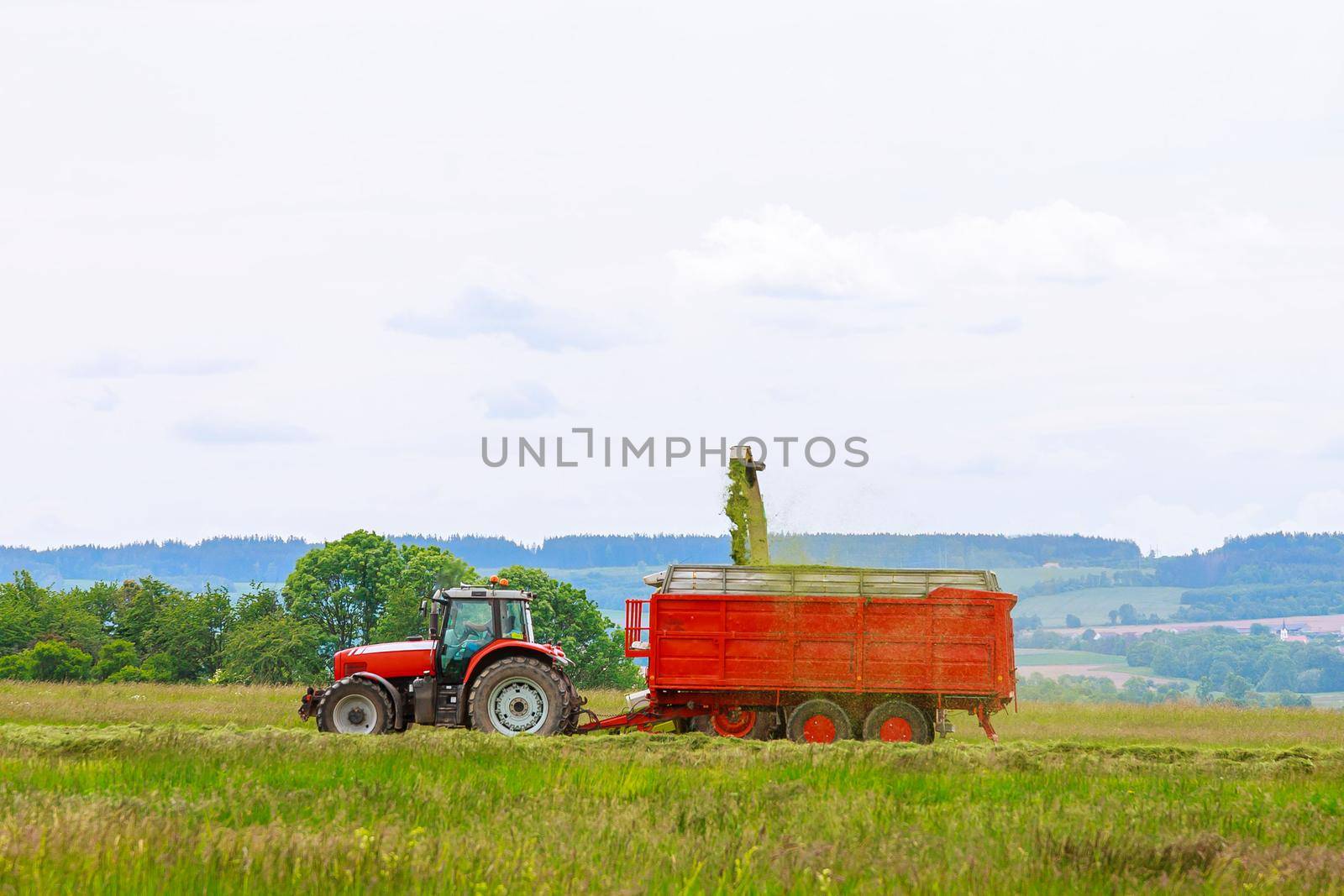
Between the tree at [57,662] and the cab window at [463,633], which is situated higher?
the cab window at [463,633]

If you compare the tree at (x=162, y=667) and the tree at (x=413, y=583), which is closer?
the tree at (x=413, y=583)

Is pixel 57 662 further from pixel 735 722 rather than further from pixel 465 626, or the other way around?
pixel 735 722

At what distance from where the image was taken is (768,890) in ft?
22.3

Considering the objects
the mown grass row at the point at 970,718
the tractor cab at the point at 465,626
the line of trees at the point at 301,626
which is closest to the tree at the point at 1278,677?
the line of trees at the point at 301,626

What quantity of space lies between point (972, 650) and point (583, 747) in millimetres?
5971

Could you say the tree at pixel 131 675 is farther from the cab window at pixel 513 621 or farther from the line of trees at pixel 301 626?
the cab window at pixel 513 621

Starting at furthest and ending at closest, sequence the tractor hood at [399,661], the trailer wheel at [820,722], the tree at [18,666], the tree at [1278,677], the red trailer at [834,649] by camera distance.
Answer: the tree at [1278,677], the tree at [18,666], the tractor hood at [399,661], the trailer wheel at [820,722], the red trailer at [834,649]

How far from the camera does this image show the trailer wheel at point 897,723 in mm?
17938

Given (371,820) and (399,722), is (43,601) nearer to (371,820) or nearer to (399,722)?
(399,722)

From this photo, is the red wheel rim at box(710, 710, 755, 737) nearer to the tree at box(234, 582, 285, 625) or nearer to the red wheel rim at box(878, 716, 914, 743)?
the red wheel rim at box(878, 716, 914, 743)

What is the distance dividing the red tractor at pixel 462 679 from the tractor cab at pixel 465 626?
0.5 inches

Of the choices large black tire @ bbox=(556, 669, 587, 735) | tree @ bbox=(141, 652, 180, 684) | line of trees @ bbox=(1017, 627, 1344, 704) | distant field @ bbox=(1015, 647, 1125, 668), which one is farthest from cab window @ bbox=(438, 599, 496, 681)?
distant field @ bbox=(1015, 647, 1125, 668)

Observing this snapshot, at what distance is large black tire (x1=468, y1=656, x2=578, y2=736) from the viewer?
57.2ft

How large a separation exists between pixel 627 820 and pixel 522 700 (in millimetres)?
9097
